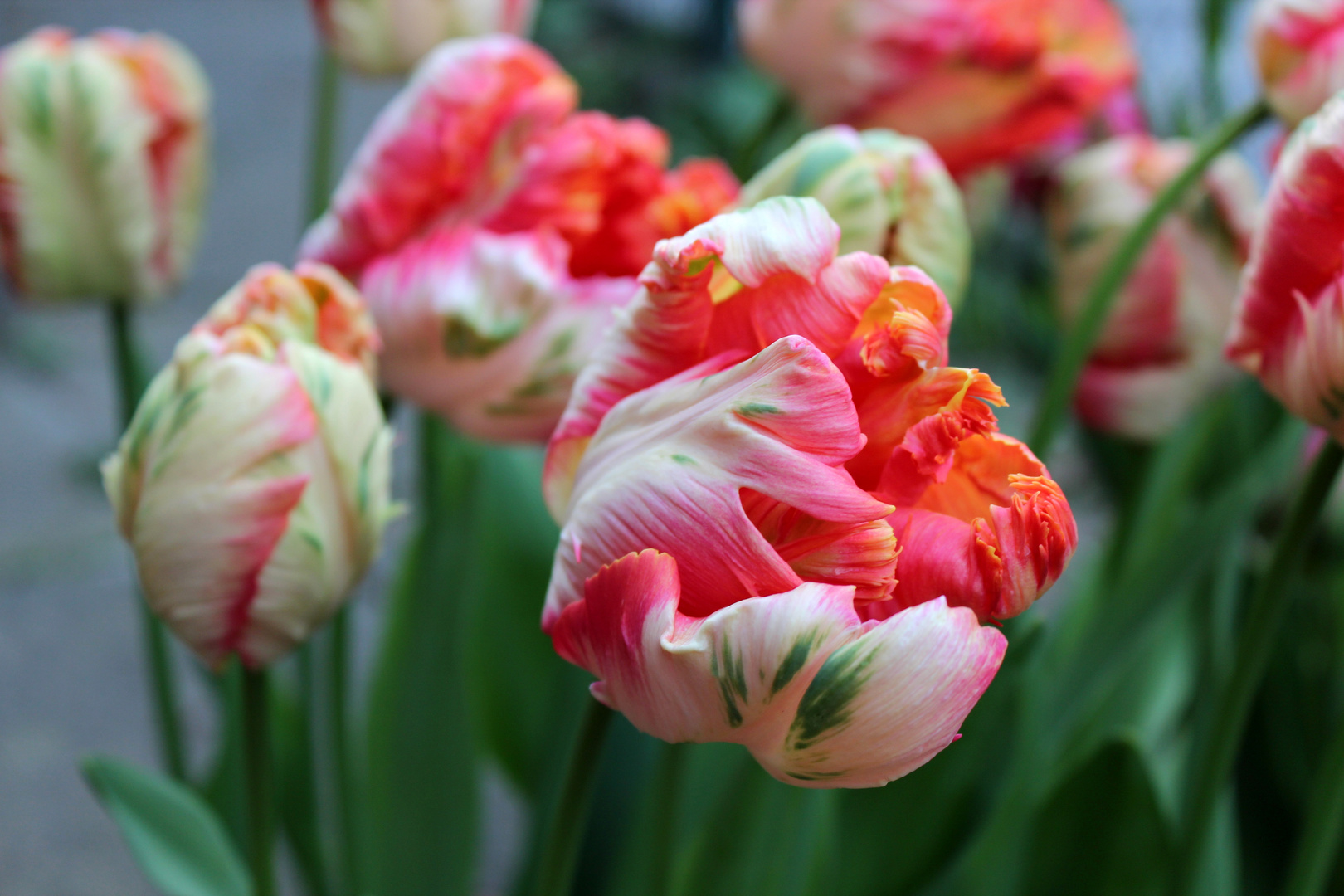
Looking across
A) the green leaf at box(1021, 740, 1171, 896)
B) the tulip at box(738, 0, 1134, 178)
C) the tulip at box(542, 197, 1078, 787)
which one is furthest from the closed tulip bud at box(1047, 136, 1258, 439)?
the tulip at box(542, 197, 1078, 787)

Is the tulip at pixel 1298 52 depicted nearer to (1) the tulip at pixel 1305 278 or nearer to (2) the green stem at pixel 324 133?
(1) the tulip at pixel 1305 278

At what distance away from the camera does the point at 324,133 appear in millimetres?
367

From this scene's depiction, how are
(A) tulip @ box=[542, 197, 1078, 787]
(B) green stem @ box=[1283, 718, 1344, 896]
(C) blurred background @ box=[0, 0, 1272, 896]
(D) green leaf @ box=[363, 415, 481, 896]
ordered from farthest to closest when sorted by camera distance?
(C) blurred background @ box=[0, 0, 1272, 896]
(D) green leaf @ box=[363, 415, 481, 896]
(B) green stem @ box=[1283, 718, 1344, 896]
(A) tulip @ box=[542, 197, 1078, 787]

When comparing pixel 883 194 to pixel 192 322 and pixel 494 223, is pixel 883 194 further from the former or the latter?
pixel 192 322

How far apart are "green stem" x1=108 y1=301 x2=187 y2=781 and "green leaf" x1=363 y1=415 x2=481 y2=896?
7 cm

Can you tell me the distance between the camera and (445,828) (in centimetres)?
36

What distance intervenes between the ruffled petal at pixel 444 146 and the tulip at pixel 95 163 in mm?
88

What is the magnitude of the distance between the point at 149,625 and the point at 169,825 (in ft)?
0.34

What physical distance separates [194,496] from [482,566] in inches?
9.6

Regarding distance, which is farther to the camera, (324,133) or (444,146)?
(324,133)

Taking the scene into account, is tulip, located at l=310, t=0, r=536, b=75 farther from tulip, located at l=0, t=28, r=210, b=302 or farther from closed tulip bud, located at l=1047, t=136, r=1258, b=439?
closed tulip bud, located at l=1047, t=136, r=1258, b=439

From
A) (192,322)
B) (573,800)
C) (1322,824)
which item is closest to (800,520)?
(573,800)

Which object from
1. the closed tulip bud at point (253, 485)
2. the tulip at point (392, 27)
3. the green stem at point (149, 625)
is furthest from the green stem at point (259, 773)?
the tulip at point (392, 27)

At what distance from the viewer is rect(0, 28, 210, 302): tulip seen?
0.30m
